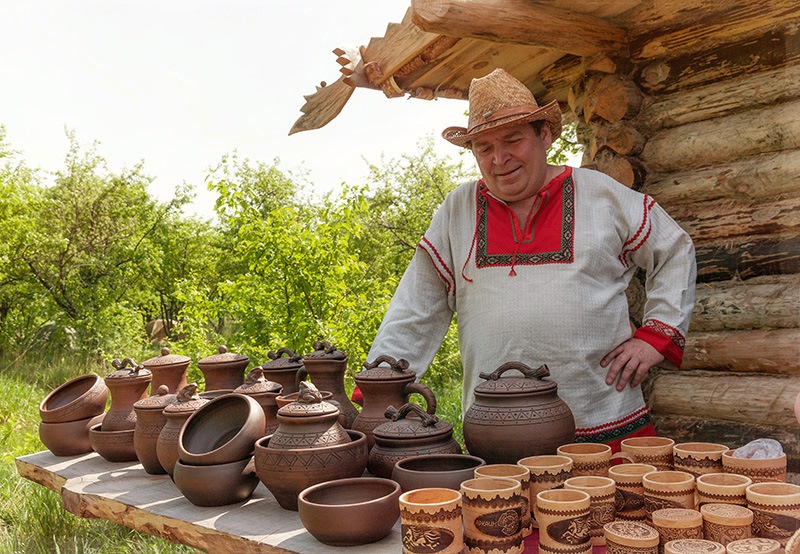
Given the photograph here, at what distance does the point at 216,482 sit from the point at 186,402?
18.6 inches

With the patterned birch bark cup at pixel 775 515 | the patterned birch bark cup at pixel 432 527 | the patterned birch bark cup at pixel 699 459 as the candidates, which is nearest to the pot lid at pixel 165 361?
the patterned birch bark cup at pixel 432 527

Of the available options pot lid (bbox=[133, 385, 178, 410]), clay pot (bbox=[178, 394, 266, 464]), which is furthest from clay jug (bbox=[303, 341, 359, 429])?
pot lid (bbox=[133, 385, 178, 410])

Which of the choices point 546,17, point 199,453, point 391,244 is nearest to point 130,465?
point 199,453

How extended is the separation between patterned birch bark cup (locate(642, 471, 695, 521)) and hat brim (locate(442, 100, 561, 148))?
1.50 metres

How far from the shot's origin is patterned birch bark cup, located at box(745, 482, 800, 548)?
5.09 feet

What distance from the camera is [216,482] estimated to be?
2.29 metres

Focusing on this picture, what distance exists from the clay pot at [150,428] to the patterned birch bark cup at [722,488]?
1979 mm

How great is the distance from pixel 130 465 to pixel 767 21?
3.61 meters

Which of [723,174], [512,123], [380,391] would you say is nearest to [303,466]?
[380,391]

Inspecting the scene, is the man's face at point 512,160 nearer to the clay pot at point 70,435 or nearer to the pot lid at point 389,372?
the pot lid at point 389,372

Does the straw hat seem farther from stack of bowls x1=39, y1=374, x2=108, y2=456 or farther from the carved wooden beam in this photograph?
stack of bowls x1=39, y1=374, x2=108, y2=456

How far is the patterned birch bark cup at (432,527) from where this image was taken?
165 cm

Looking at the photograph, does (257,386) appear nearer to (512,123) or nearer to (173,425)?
(173,425)

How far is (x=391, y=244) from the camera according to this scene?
66.2 feet
